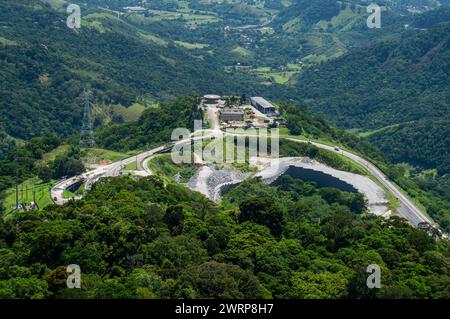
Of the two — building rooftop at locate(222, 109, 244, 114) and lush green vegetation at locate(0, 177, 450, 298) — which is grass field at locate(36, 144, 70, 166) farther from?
lush green vegetation at locate(0, 177, 450, 298)

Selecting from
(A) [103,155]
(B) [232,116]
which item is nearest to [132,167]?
(A) [103,155]

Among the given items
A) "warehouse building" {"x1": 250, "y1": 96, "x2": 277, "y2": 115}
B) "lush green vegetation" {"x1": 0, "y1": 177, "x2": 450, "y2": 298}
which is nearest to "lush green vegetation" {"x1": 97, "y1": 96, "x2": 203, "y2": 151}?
"warehouse building" {"x1": 250, "y1": 96, "x2": 277, "y2": 115}

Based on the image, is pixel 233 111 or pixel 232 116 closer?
pixel 232 116

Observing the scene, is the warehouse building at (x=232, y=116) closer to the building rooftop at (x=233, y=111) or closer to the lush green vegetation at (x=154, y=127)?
the building rooftop at (x=233, y=111)

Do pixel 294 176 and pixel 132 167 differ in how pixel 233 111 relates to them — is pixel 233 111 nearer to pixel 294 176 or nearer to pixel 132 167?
pixel 294 176

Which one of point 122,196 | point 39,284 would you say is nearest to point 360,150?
point 122,196

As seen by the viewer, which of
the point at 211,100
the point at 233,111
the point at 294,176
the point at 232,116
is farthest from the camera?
Answer: the point at 211,100
